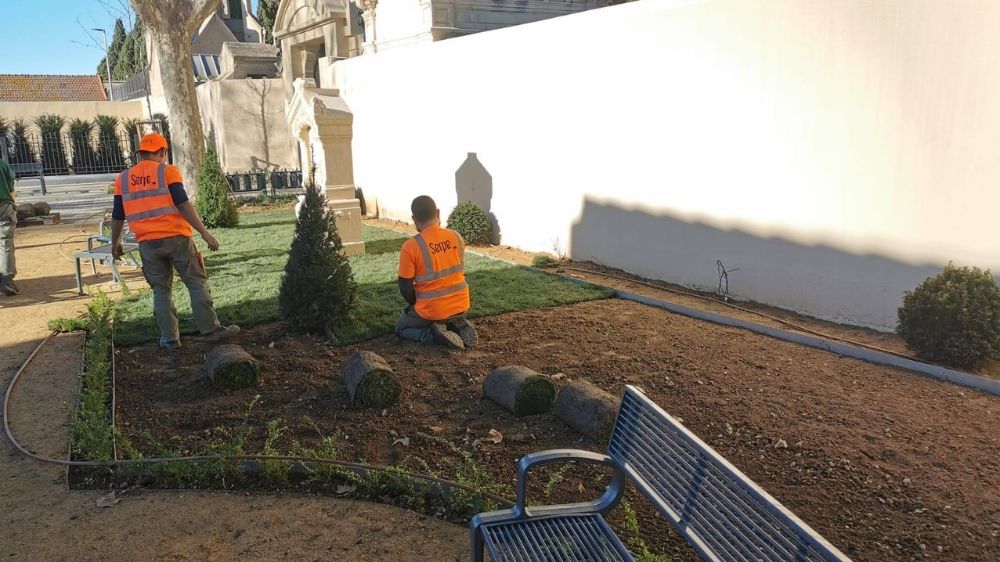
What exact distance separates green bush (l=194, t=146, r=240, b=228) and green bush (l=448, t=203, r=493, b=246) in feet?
17.1

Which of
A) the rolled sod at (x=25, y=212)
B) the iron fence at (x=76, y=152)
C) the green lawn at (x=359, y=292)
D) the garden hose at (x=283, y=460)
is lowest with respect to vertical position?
the garden hose at (x=283, y=460)

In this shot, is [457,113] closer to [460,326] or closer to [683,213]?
[683,213]

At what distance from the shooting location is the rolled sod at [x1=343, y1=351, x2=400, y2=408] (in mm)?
4930

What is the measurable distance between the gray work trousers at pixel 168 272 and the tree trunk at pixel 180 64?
32.3 feet

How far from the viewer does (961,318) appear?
5320mm

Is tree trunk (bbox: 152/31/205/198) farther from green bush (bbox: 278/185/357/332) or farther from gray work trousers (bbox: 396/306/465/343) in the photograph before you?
gray work trousers (bbox: 396/306/465/343)

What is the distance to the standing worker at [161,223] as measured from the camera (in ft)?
20.0

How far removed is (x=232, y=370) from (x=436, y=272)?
1.85 meters

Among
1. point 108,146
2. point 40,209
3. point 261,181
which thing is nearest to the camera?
point 40,209

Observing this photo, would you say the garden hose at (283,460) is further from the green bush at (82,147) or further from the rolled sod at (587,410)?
the green bush at (82,147)

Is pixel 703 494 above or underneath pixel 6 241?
underneath

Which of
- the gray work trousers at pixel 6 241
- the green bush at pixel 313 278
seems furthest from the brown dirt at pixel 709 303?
the gray work trousers at pixel 6 241

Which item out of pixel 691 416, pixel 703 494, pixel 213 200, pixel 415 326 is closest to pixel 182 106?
pixel 213 200

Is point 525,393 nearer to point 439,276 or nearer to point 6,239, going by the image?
point 439,276
